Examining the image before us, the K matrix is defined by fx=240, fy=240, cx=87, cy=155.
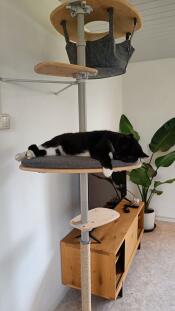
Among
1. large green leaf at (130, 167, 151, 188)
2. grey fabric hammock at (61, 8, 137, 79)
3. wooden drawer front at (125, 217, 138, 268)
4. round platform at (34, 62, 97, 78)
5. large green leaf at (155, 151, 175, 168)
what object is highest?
grey fabric hammock at (61, 8, 137, 79)

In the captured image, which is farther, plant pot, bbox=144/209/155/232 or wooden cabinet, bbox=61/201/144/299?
plant pot, bbox=144/209/155/232

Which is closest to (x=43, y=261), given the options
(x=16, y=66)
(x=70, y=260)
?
(x=70, y=260)

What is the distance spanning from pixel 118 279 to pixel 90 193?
29.2 inches

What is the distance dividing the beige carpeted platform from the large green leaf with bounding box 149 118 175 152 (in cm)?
117

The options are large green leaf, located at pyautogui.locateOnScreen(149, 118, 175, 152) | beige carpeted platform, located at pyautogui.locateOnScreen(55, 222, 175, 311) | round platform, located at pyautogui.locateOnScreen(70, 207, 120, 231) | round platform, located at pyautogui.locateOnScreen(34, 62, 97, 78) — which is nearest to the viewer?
round platform, located at pyautogui.locateOnScreen(34, 62, 97, 78)

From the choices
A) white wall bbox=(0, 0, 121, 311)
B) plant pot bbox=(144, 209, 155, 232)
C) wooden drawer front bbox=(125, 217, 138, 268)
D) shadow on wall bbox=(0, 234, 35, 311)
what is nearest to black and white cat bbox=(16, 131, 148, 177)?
white wall bbox=(0, 0, 121, 311)

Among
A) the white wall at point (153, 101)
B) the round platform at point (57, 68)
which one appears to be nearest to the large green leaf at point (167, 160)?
the white wall at point (153, 101)

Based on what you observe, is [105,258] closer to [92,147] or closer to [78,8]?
[92,147]

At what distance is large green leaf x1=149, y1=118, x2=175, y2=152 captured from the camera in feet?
9.94

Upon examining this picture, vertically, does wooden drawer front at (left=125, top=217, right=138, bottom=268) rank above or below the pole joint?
below

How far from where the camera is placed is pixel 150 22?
200cm

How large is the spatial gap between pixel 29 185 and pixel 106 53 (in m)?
0.97

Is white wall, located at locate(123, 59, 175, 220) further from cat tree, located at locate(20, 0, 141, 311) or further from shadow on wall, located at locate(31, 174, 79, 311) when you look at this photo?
cat tree, located at locate(20, 0, 141, 311)

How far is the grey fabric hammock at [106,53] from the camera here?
1.28 meters
